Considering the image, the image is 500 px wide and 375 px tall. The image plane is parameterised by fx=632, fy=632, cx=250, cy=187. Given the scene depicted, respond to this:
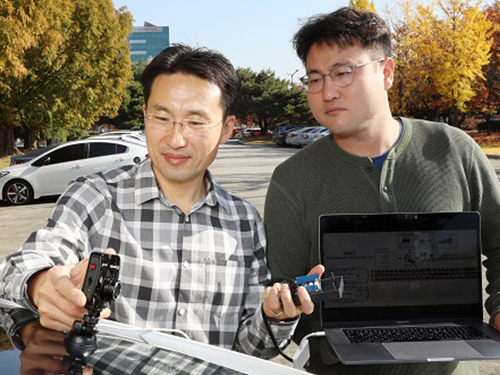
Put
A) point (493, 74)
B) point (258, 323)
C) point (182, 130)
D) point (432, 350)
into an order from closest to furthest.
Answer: point (432, 350) → point (258, 323) → point (182, 130) → point (493, 74)

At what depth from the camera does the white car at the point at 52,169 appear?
13.7m

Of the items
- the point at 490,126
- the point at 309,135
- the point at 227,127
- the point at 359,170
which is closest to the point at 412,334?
the point at 359,170

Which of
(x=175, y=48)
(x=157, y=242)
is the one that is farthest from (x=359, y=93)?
(x=157, y=242)

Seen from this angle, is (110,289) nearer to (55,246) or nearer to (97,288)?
(97,288)

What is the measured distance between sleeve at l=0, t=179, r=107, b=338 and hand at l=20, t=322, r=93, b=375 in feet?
0.30

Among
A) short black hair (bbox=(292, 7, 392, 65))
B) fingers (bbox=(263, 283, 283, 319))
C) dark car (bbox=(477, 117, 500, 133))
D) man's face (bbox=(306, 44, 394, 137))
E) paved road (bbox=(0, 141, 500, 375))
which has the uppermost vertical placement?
short black hair (bbox=(292, 7, 392, 65))

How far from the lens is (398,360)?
5.90 ft

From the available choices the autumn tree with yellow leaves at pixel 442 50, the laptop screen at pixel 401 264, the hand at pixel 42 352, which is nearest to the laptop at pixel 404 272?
the laptop screen at pixel 401 264

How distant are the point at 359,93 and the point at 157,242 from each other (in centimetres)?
85

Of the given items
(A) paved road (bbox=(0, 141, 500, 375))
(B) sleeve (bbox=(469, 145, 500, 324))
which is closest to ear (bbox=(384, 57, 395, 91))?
(B) sleeve (bbox=(469, 145, 500, 324))

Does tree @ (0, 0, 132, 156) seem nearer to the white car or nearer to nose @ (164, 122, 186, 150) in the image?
the white car

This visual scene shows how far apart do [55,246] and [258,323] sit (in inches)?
25.9

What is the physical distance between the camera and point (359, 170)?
2.20 metres

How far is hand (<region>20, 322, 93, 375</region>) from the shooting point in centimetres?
147
